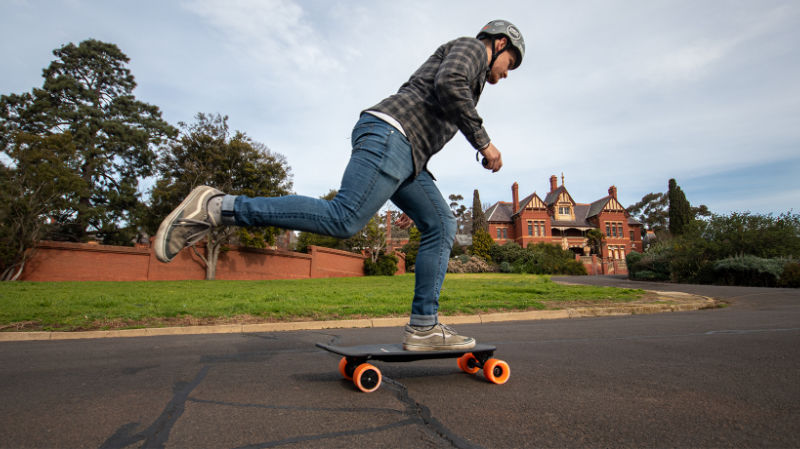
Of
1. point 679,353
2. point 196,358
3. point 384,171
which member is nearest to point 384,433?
point 384,171

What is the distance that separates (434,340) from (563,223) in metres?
61.5

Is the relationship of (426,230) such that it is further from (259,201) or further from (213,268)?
(213,268)

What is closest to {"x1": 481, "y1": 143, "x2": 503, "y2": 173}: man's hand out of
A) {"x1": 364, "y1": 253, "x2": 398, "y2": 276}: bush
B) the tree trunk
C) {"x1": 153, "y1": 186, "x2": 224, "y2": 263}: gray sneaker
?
{"x1": 153, "y1": 186, "x2": 224, "y2": 263}: gray sneaker

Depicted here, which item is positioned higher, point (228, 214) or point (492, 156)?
point (492, 156)

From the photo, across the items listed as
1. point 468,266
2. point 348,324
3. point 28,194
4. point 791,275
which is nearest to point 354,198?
point 348,324

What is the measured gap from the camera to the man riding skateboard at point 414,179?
2.19 m

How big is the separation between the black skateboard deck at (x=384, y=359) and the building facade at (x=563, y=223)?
54914mm

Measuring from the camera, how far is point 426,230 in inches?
104

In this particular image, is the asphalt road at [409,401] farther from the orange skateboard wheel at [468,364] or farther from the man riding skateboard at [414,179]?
the man riding skateboard at [414,179]

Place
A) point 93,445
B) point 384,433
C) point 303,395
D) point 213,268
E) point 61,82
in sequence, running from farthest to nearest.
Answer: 1. point 61,82
2. point 213,268
3. point 303,395
4. point 384,433
5. point 93,445

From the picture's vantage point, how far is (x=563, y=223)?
195ft

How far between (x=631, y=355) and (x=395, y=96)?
259 cm

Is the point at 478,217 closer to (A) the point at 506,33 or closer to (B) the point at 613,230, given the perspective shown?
(B) the point at 613,230

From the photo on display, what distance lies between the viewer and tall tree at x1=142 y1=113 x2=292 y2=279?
2378 centimetres
